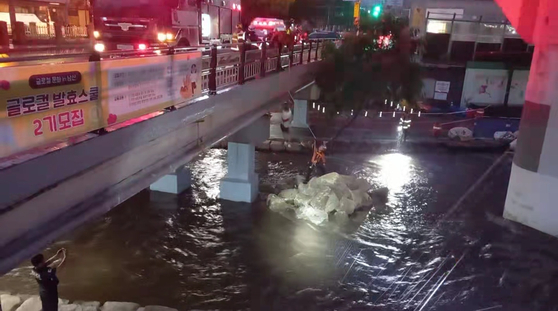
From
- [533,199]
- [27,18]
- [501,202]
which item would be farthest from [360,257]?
[27,18]

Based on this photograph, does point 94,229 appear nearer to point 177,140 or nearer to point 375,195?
point 177,140

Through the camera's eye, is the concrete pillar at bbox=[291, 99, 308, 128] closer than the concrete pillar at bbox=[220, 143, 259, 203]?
No

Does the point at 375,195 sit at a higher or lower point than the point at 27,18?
lower

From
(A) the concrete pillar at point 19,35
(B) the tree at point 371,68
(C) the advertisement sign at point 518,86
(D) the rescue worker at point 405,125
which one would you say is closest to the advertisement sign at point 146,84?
(A) the concrete pillar at point 19,35

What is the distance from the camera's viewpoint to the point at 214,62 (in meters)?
9.46

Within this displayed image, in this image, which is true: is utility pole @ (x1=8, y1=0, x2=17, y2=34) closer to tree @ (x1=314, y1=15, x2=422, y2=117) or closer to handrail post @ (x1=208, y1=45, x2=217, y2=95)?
handrail post @ (x1=208, y1=45, x2=217, y2=95)

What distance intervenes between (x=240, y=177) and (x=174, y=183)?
2.58m

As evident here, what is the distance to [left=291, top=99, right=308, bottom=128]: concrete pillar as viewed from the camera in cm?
2725

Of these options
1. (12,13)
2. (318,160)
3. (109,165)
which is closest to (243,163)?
(318,160)

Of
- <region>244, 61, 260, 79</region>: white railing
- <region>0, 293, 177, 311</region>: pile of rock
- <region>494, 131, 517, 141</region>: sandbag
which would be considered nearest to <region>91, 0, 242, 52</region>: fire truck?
<region>244, 61, 260, 79</region>: white railing

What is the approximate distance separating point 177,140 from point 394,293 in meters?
6.49

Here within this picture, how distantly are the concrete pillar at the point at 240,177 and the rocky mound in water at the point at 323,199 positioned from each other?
79 cm

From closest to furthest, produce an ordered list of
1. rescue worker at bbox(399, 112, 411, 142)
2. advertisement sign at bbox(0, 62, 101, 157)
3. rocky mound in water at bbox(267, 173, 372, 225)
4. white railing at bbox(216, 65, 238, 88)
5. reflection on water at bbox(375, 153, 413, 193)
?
advertisement sign at bbox(0, 62, 101, 157) < white railing at bbox(216, 65, 238, 88) < rocky mound in water at bbox(267, 173, 372, 225) < reflection on water at bbox(375, 153, 413, 193) < rescue worker at bbox(399, 112, 411, 142)

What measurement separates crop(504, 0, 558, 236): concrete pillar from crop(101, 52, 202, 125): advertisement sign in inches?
448
